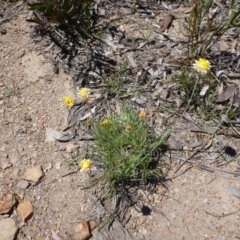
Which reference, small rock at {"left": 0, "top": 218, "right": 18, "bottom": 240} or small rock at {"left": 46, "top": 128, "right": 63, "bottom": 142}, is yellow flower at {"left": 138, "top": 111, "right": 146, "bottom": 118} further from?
small rock at {"left": 0, "top": 218, "right": 18, "bottom": 240}

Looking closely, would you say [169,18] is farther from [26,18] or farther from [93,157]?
[93,157]

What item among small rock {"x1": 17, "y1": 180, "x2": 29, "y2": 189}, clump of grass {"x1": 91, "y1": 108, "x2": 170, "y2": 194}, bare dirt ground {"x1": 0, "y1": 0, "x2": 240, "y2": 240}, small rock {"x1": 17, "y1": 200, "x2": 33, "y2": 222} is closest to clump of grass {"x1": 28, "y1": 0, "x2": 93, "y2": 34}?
bare dirt ground {"x1": 0, "y1": 0, "x2": 240, "y2": 240}

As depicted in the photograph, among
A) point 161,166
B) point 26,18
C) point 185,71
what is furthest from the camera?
point 26,18

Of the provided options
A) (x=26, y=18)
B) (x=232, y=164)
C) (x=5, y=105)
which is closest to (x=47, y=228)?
(x=5, y=105)

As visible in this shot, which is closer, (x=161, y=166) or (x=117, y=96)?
(x=161, y=166)

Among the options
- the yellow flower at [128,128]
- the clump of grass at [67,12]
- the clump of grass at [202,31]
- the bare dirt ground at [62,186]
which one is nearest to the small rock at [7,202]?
the bare dirt ground at [62,186]
